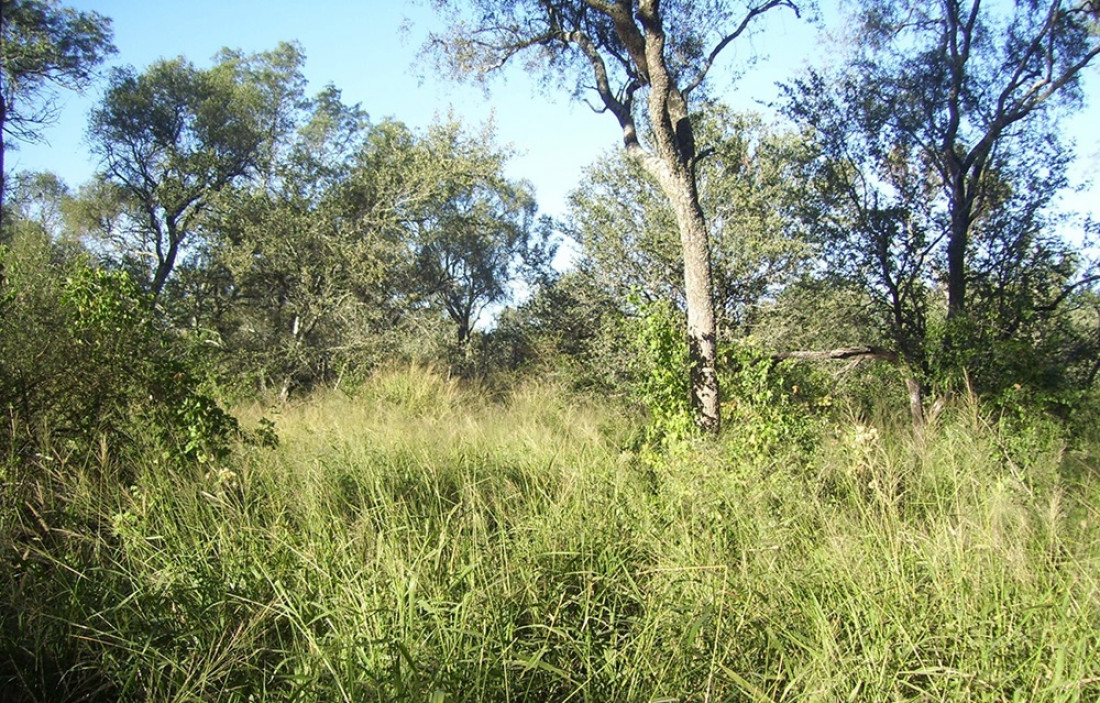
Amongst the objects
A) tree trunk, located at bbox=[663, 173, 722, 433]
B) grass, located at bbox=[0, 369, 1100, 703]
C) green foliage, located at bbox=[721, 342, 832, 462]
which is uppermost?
tree trunk, located at bbox=[663, 173, 722, 433]

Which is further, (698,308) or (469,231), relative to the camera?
(469,231)

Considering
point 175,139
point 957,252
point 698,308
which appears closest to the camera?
→ point 698,308

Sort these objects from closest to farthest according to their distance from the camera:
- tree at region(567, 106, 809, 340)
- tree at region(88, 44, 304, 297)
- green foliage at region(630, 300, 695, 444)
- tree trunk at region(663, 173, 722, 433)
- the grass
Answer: the grass, green foliage at region(630, 300, 695, 444), tree trunk at region(663, 173, 722, 433), tree at region(567, 106, 809, 340), tree at region(88, 44, 304, 297)

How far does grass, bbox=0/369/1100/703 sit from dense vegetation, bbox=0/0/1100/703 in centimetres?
2

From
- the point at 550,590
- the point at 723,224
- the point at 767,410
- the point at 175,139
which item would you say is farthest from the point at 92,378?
the point at 175,139

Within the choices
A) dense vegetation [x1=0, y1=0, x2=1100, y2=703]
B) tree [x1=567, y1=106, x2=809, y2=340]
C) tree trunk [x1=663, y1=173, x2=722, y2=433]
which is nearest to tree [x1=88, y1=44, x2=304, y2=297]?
dense vegetation [x1=0, y1=0, x2=1100, y2=703]

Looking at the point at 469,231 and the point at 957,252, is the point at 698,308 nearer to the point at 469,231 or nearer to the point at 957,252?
the point at 957,252

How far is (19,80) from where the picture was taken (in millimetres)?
12266

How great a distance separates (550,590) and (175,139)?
16361mm

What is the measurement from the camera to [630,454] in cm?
509

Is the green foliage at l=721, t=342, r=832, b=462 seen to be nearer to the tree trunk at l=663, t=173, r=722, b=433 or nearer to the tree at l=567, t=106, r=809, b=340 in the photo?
the tree trunk at l=663, t=173, r=722, b=433

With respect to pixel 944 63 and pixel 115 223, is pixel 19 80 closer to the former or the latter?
pixel 115 223

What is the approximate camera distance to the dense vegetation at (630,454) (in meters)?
2.59

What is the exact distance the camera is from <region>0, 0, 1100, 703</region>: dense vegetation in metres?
2.59
